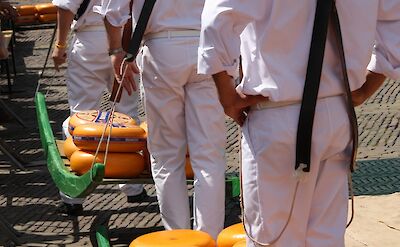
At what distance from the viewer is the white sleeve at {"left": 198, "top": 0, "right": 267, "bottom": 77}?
3.44 metres

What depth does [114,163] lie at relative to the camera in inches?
247

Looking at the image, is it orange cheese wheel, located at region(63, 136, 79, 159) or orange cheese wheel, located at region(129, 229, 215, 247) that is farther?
orange cheese wheel, located at region(63, 136, 79, 159)

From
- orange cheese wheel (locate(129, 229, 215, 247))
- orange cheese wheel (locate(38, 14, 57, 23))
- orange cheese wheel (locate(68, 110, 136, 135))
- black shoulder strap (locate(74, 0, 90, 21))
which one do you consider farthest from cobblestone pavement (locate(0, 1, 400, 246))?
orange cheese wheel (locate(38, 14, 57, 23))

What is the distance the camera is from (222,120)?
233 inches

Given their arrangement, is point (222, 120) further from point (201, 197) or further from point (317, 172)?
point (317, 172)

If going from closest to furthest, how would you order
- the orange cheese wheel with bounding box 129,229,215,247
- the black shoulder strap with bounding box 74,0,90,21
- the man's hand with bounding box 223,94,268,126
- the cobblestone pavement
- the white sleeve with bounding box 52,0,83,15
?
the man's hand with bounding box 223,94,268,126 < the orange cheese wheel with bounding box 129,229,215,247 < the cobblestone pavement < the white sleeve with bounding box 52,0,83,15 < the black shoulder strap with bounding box 74,0,90,21

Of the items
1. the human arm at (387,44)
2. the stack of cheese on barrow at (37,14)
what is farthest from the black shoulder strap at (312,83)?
the stack of cheese on barrow at (37,14)

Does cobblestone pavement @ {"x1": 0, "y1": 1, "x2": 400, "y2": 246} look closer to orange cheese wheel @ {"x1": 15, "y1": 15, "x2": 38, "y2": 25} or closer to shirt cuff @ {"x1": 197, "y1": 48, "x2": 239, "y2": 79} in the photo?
orange cheese wheel @ {"x1": 15, "y1": 15, "x2": 38, "y2": 25}

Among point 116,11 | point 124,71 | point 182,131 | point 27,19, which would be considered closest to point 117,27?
point 116,11

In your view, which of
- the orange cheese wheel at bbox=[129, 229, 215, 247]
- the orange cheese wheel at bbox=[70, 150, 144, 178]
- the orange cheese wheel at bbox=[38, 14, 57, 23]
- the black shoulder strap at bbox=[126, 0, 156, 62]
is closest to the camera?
the orange cheese wheel at bbox=[129, 229, 215, 247]

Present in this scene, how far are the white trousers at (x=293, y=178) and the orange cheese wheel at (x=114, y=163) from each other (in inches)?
106

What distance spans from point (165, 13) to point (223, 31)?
7.25ft

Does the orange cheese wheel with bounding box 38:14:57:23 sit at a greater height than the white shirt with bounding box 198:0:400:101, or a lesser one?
lesser

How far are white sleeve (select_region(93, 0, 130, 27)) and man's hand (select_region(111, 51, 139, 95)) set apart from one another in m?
0.22
